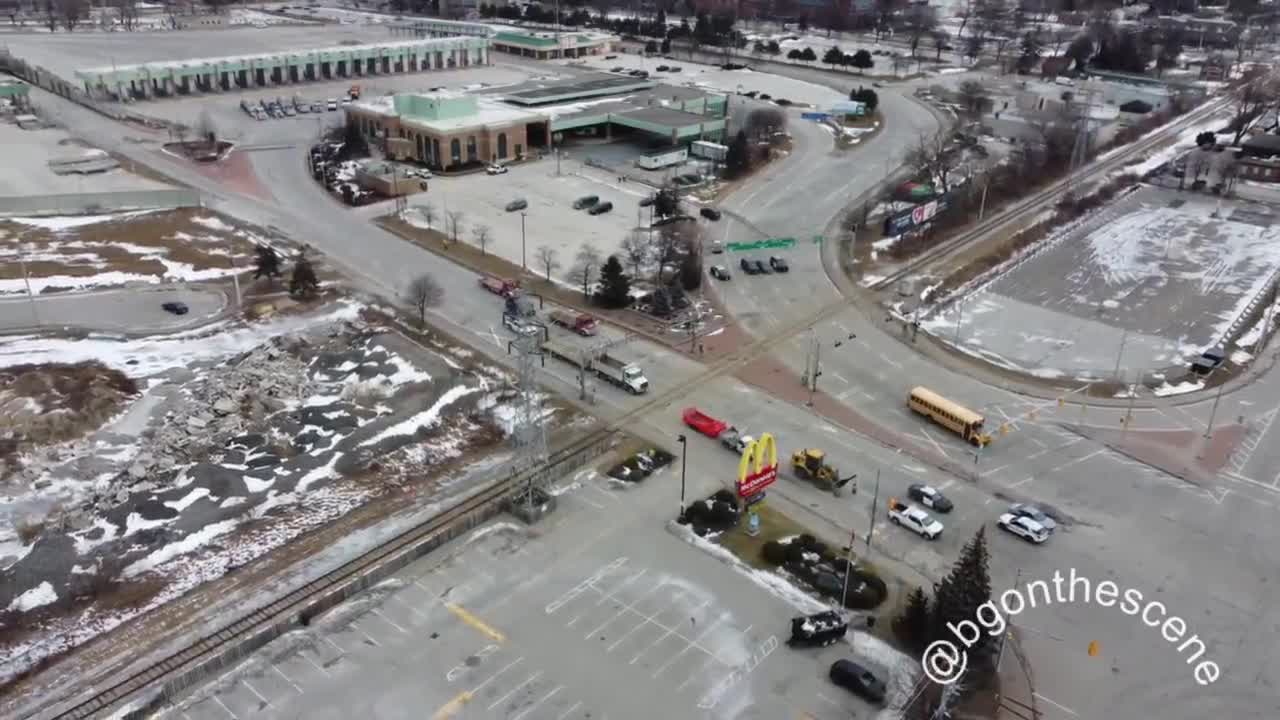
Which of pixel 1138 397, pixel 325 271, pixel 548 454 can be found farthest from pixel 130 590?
pixel 1138 397

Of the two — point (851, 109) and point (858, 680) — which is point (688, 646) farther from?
point (851, 109)

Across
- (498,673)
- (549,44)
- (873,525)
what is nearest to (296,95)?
(549,44)

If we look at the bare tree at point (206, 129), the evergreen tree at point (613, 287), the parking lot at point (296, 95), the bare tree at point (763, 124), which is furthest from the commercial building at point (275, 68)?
the evergreen tree at point (613, 287)

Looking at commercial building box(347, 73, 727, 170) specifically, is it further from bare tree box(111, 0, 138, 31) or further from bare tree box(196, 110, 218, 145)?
bare tree box(111, 0, 138, 31)

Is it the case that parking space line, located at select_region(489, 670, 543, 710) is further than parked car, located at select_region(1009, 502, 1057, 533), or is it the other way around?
parked car, located at select_region(1009, 502, 1057, 533)

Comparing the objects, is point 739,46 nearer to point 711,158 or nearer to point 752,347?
point 711,158

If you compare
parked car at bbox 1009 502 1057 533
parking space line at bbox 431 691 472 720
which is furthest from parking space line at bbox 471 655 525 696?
parked car at bbox 1009 502 1057 533

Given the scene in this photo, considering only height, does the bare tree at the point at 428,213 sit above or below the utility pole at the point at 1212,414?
above

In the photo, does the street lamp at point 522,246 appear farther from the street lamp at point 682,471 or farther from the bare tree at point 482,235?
the street lamp at point 682,471
